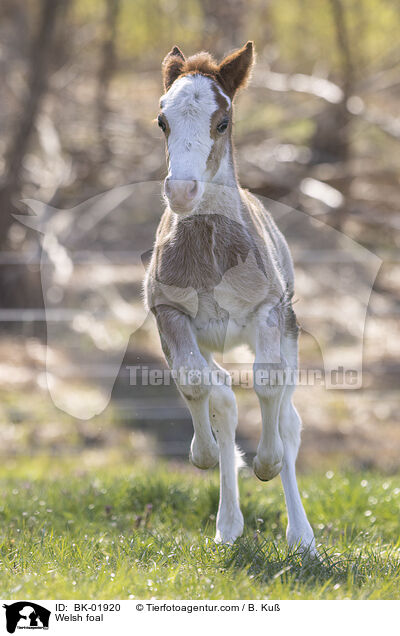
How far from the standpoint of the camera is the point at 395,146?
46.7ft

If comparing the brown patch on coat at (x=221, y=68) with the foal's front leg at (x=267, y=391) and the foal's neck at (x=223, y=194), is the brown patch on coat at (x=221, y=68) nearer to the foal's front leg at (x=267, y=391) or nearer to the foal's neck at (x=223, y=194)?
the foal's neck at (x=223, y=194)

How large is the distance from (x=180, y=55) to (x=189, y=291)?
1.22 metres

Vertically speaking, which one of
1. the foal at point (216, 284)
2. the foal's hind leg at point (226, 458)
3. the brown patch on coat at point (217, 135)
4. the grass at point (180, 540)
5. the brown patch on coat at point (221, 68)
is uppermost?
the brown patch on coat at point (221, 68)

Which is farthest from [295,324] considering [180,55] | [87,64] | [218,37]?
[87,64]

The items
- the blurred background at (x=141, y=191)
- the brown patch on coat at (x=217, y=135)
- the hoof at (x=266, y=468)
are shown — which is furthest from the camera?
the blurred background at (x=141, y=191)

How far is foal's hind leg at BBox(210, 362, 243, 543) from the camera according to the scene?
12.9ft

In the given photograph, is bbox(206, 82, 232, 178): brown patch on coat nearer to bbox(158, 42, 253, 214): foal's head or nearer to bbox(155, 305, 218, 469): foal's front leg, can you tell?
bbox(158, 42, 253, 214): foal's head

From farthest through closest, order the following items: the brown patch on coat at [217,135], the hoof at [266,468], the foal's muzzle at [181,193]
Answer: the hoof at [266,468], the brown patch on coat at [217,135], the foal's muzzle at [181,193]

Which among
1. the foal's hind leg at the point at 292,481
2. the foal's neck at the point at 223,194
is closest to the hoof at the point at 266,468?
the foal's hind leg at the point at 292,481

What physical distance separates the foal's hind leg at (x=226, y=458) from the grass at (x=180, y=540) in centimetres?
13

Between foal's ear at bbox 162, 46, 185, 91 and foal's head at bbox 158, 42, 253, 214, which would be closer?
foal's head at bbox 158, 42, 253, 214

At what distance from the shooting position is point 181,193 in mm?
3184
